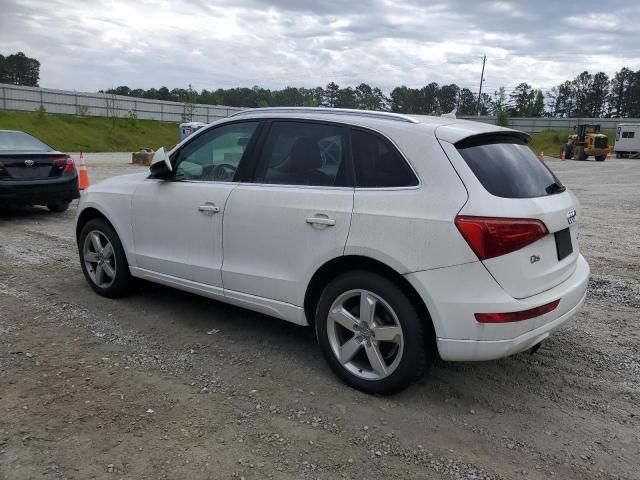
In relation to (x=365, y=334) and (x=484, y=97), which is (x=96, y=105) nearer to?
(x=365, y=334)

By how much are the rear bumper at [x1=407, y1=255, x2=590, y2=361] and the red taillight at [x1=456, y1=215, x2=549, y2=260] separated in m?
0.11

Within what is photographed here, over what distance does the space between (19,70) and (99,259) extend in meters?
96.3

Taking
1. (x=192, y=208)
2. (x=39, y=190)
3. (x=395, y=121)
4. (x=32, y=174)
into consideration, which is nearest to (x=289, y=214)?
(x=395, y=121)

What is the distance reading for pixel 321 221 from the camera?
345cm

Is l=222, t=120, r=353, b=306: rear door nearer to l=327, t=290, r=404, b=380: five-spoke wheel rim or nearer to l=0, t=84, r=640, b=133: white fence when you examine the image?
l=327, t=290, r=404, b=380: five-spoke wheel rim

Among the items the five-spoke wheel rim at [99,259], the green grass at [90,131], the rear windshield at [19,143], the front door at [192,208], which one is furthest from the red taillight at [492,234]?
the green grass at [90,131]

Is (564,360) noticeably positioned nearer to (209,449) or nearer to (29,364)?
(209,449)

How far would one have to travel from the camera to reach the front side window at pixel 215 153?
13.6ft

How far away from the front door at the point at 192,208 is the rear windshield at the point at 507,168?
5.62 feet

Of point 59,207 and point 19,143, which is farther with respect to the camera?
point 59,207

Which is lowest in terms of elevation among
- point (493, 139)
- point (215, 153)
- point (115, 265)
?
point (115, 265)

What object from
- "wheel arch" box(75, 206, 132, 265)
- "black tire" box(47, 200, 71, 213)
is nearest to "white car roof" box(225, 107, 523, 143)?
"wheel arch" box(75, 206, 132, 265)

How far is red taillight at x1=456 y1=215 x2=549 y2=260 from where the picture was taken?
290cm

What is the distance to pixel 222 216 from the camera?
404cm
